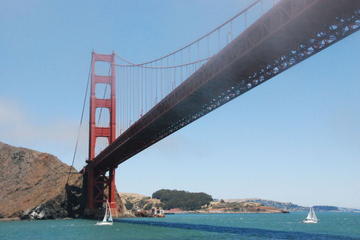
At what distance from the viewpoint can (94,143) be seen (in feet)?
249

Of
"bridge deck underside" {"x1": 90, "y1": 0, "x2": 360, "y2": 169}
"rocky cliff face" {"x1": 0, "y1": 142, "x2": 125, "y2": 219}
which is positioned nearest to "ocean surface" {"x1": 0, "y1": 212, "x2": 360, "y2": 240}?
"bridge deck underside" {"x1": 90, "y1": 0, "x2": 360, "y2": 169}

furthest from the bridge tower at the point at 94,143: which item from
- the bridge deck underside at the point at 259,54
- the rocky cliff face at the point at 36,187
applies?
the bridge deck underside at the point at 259,54

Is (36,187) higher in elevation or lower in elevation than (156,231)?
higher

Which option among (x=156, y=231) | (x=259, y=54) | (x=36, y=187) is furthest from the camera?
(x=36, y=187)

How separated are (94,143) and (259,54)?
161ft

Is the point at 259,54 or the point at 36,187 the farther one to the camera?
the point at 36,187

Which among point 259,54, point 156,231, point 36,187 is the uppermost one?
point 259,54

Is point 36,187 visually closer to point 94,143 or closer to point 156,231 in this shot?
point 94,143

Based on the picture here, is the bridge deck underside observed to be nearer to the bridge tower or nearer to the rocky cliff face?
the bridge tower

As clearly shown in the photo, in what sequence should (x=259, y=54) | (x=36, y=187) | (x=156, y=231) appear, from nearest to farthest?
1. (x=259, y=54)
2. (x=156, y=231)
3. (x=36, y=187)

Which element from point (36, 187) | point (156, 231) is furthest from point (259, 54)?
point (36, 187)

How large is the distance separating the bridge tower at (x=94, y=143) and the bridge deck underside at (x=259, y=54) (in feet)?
80.4

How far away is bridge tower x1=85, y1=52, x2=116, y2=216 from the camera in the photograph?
75.8 m

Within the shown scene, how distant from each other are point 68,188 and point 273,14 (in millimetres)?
62782
